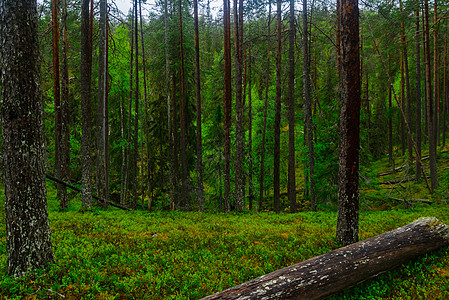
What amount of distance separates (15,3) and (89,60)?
27.8ft

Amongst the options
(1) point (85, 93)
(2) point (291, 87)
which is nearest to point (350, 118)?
(2) point (291, 87)

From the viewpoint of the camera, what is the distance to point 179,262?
6.30 m

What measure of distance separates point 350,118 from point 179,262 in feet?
18.2

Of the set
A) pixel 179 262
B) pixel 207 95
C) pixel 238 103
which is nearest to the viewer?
pixel 179 262

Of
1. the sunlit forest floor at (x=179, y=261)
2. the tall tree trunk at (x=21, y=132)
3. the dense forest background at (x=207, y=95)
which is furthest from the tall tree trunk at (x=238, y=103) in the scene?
the tall tree trunk at (x=21, y=132)

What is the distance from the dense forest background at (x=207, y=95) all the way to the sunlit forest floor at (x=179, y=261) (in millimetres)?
5476

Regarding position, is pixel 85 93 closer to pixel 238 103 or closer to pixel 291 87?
pixel 238 103

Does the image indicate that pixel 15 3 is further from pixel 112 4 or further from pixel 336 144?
pixel 336 144

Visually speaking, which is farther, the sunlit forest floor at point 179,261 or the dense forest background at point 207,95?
the dense forest background at point 207,95

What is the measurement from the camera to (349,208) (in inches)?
267

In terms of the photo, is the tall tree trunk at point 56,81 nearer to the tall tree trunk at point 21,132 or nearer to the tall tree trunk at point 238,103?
the tall tree trunk at point 238,103

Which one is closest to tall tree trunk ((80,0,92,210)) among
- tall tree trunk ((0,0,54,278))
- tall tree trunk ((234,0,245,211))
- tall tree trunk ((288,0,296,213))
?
tall tree trunk ((234,0,245,211))

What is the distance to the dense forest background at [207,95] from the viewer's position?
14078 millimetres

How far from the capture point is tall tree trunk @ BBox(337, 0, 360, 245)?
6590mm
